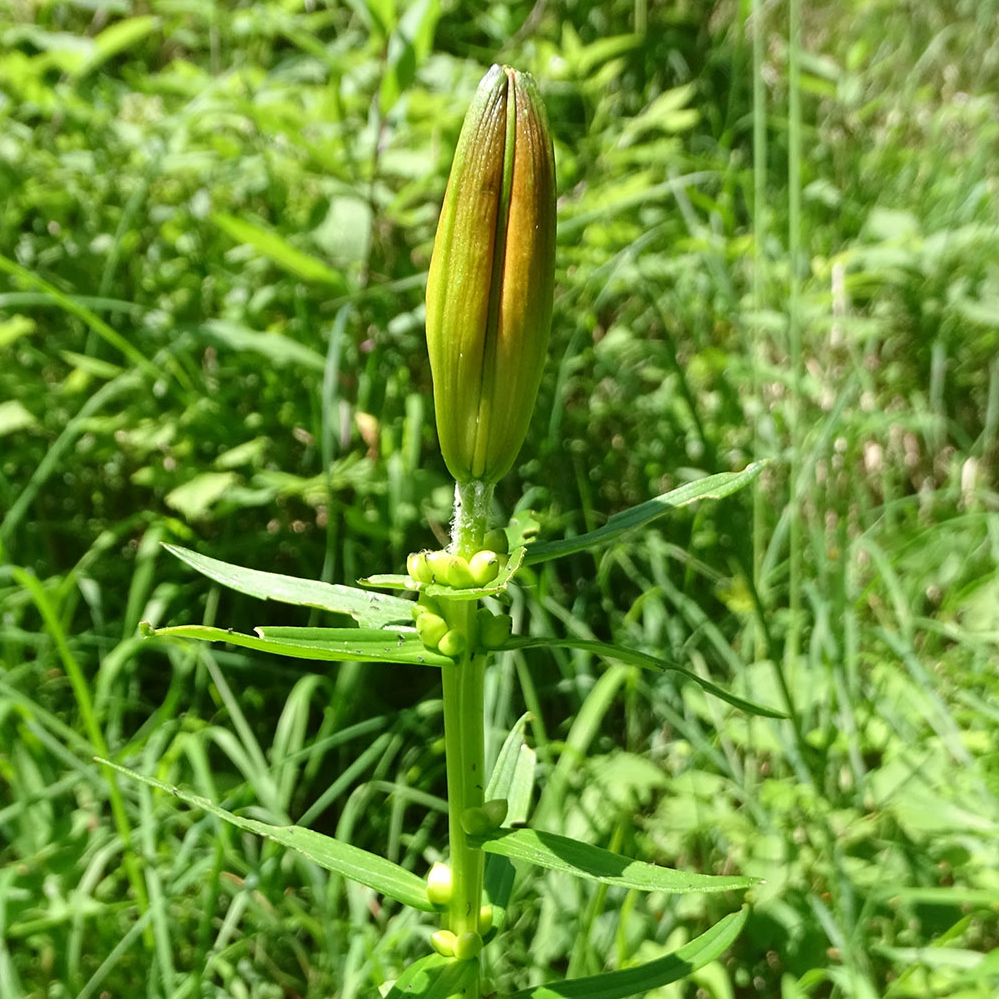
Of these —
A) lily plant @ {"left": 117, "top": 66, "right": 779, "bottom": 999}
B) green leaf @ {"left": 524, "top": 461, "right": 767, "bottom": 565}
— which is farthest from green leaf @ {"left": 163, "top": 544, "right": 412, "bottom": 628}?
green leaf @ {"left": 524, "top": 461, "right": 767, "bottom": 565}

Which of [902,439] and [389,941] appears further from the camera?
[902,439]

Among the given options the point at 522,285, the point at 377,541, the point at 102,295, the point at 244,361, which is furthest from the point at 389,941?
the point at 102,295

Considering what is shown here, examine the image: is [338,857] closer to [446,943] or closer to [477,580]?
[446,943]

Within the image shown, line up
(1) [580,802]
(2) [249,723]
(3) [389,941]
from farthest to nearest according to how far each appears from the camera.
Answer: (2) [249,723]
(1) [580,802]
(3) [389,941]

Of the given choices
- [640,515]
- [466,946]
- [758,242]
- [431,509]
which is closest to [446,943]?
[466,946]

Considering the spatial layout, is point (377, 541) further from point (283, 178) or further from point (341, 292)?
point (283, 178)
